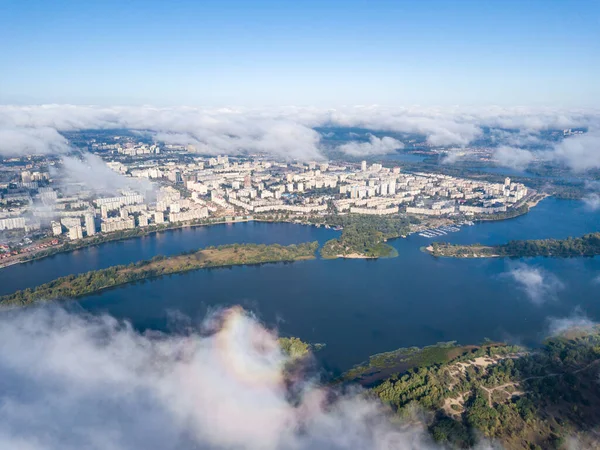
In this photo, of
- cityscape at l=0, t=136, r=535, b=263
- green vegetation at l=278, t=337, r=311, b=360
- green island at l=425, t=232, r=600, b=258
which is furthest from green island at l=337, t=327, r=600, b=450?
cityscape at l=0, t=136, r=535, b=263

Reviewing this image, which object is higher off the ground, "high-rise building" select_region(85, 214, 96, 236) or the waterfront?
"high-rise building" select_region(85, 214, 96, 236)

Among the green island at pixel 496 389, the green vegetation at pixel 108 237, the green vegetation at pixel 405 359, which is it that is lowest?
the green vegetation at pixel 108 237

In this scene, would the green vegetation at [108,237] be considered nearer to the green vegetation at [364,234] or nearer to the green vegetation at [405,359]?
the green vegetation at [364,234]

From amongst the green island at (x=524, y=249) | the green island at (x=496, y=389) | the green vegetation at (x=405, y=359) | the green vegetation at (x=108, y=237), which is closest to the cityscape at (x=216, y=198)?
the green vegetation at (x=108, y=237)

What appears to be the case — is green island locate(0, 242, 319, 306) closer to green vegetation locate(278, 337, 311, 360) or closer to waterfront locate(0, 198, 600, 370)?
waterfront locate(0, 198, 600, 370)

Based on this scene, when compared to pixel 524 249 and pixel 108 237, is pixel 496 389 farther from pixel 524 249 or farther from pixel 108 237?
pixel 108 237

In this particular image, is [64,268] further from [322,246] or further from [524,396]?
[524,396]
